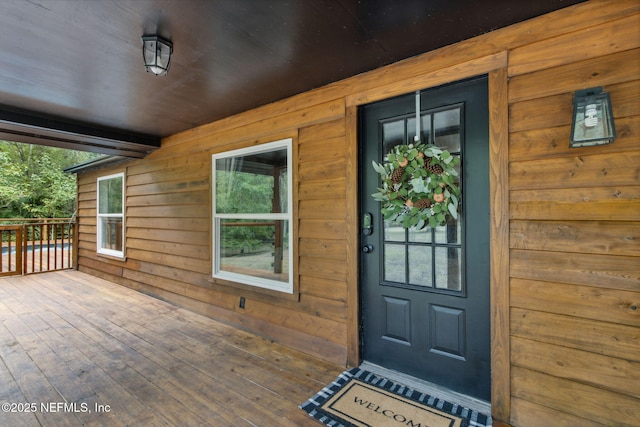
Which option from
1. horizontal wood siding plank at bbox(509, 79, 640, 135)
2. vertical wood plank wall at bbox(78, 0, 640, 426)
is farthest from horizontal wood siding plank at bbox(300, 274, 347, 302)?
horizontal wood siding plank at bbox(509, 79, 640, 135)

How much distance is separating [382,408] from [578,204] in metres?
1.59

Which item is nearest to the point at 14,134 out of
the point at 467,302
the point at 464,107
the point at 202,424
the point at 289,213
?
the point at 289,213

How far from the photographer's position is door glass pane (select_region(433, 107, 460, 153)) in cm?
199

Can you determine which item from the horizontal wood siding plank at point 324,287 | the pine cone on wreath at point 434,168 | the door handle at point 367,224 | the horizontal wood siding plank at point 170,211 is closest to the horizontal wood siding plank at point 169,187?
the horizontal wood siding plank at point 170,211

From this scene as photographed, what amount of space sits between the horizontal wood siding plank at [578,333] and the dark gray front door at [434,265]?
0.68ft

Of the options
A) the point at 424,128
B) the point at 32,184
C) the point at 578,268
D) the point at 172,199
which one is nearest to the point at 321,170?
the point at 424,128

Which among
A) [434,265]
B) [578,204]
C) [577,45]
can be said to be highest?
[577,45]

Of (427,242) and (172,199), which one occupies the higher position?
(172,199)

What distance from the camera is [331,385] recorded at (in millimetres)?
2129

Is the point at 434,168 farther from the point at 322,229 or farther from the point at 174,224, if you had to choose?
the point at 174,224

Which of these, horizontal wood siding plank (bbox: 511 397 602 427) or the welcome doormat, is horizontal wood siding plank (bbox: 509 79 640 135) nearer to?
horizontal wood siding plank (bbox: 511 397 602 427)

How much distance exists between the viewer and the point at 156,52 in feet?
6.00

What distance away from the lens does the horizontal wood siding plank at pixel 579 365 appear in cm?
144

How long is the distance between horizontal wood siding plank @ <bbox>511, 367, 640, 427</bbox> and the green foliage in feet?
49.8
